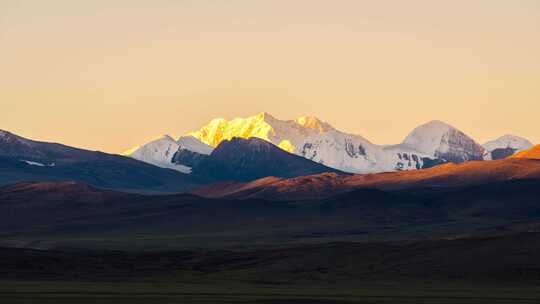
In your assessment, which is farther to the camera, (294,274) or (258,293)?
(294,274)

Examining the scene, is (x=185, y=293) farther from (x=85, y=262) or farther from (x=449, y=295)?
(x=85, y=262)

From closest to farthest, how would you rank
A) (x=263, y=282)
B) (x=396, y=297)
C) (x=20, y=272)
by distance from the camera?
(x=396, y=297) → (x=263, y=282) → (x=20, y=272)

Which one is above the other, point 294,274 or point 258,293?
point 294,274

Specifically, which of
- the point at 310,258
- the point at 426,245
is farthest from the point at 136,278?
the point at 426,245

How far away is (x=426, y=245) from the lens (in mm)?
152375

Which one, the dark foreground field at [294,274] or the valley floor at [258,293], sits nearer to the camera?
the valley floor at [258,293]

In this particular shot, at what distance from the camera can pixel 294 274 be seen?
13875 centimetres

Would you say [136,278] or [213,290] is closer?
[213,290]

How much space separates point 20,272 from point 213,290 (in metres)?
33.1

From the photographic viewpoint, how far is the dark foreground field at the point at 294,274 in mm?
102312

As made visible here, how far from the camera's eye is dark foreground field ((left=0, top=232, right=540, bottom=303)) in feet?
336

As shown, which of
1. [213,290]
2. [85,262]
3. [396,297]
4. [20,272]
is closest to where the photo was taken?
[396,297]

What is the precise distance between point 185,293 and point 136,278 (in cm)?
2805

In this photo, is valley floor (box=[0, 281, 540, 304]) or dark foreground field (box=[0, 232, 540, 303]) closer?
valley floor (box=[0, 281, 540, 304])
